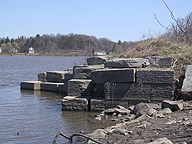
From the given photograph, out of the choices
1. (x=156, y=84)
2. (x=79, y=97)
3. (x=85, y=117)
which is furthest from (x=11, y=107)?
(x=156, y=84)

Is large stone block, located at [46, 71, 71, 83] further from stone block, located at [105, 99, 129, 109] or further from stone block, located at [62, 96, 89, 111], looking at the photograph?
stone block, located at [105, 99, 129, 109]

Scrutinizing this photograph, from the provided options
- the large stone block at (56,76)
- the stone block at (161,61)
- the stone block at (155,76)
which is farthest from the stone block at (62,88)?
the stone block at (155,76)

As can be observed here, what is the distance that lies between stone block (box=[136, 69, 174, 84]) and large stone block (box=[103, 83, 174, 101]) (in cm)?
14

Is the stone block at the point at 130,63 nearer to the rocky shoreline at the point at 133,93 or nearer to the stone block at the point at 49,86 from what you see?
the rocky shoreline at the point at 133,93

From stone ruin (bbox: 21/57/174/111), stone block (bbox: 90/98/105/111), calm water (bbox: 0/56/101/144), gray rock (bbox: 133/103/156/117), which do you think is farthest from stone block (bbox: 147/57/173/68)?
calm water (bbox: 0/56/101/144)

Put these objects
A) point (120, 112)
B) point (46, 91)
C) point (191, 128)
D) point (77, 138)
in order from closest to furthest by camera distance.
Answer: point (191, 128), point (77, 138), point (120, 112), point (46, 91)

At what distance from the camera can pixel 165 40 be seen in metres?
11.0

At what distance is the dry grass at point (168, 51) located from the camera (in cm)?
907

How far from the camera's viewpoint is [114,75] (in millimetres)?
8211

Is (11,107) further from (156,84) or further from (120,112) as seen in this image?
(156,84)

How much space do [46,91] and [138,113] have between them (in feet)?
24.1

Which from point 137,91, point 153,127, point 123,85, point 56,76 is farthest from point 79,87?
point 56,76

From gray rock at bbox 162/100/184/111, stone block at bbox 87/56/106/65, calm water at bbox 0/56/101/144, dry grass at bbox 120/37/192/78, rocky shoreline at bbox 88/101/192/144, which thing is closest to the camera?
rocky shoreline at bbox 88/101/192/144

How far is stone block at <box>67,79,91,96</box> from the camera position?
891 centimetres
